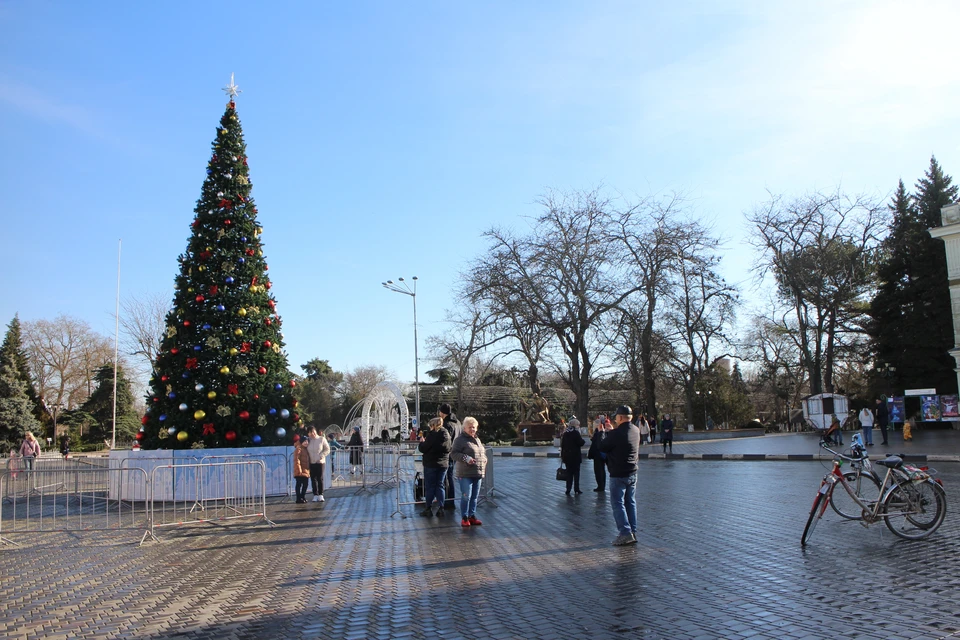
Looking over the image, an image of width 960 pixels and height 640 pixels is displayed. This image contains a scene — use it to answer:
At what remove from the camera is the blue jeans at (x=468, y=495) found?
11164 millimetres

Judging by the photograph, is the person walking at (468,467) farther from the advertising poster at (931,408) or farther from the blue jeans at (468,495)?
the advertising poster at (931,408)

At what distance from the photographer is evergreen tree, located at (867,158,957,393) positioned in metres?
43.7

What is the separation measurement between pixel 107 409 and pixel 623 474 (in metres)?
56.5

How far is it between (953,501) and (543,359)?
3163 cm

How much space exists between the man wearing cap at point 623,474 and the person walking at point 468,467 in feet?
8.40

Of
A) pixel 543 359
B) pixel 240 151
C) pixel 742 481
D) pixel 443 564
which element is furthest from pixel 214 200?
pixel 543 359

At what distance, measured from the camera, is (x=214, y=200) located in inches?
687

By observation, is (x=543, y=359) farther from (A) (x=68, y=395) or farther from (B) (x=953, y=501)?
(A) (x=68, y=395)

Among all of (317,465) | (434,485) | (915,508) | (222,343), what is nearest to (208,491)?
(317,465)

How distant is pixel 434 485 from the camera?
40.3 ft

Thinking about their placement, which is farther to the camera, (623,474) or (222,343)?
(222,343)

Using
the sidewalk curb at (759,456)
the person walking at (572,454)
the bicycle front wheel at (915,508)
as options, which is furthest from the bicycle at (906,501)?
the sidewalk curb at (759,456)

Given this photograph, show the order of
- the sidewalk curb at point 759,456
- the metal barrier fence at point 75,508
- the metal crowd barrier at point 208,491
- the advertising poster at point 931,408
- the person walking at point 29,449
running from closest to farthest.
A: the metal barrier fence at point 75,508 → the metal crowd barrier at point 208,491 → the sidewalk curb at point 759,456 → the person walking at point 29,449 → the advertising poster at point 931,408

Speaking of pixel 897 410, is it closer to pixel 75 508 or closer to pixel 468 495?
pixel 468 495
